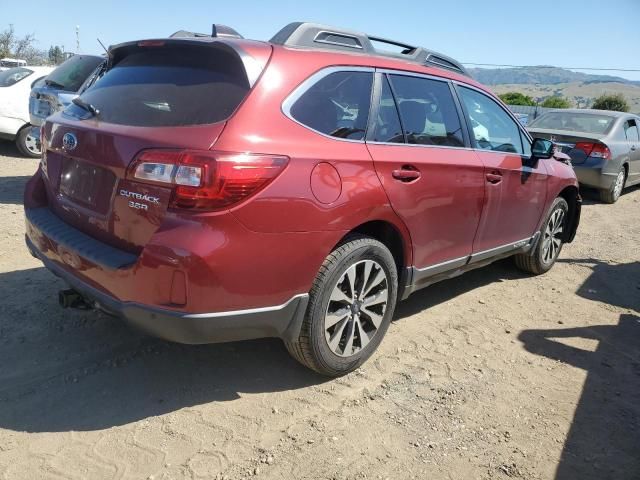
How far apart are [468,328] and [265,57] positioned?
250 centimetres

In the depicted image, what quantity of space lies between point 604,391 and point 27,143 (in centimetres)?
942

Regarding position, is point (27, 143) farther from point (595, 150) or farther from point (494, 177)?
point (595, 150)

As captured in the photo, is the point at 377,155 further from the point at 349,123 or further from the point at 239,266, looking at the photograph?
the point at 239,266

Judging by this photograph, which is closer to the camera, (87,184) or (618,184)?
(87,184)

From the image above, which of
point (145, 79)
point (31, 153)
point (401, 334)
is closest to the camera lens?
point (145, 79)

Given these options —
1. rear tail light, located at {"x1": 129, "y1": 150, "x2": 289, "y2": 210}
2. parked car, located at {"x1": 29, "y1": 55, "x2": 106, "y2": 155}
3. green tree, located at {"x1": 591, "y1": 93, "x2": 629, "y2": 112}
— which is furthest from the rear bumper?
green tree, located at {"x1": 591, "y1": 93, "x2": 629, "y2": 112}

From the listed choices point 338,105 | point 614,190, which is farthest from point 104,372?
point 614,190

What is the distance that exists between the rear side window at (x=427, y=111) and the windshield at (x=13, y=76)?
326 inches

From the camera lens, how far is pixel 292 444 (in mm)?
2643

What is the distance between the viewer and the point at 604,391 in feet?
11.1

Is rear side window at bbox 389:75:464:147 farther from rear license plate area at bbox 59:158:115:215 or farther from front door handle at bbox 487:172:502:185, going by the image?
rear license plate area at bbox 59:158:115:215

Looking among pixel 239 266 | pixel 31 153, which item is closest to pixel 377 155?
pixel 239 266

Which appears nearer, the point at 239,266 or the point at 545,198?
the point at 239,266

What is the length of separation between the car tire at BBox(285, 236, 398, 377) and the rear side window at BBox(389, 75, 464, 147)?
2.70 feet
